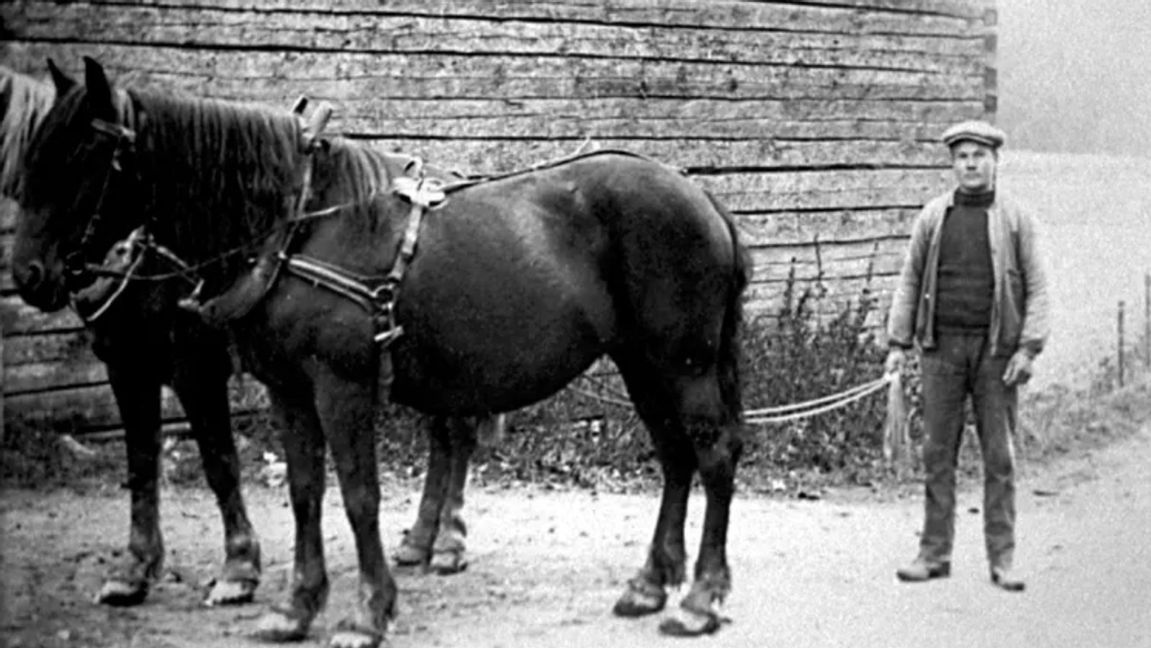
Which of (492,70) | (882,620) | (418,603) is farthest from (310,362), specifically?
(492,70)

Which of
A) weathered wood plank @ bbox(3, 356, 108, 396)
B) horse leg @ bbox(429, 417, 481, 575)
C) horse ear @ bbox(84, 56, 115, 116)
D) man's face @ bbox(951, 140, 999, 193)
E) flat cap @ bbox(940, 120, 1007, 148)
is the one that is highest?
horse ear @ bbox(84, 56, 115, 116)

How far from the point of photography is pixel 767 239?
9.50 metres

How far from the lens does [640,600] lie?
513 cm

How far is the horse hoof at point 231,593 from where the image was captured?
528 centimetres

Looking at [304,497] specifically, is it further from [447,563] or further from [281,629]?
[447,563]

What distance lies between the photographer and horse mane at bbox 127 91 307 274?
4.59 meters

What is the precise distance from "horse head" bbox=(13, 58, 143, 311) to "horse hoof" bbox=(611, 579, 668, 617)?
2.17m

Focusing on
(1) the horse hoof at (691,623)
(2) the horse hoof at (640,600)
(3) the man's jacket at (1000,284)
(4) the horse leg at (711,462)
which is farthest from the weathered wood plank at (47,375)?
(3) the man's jacket at (1000,284)

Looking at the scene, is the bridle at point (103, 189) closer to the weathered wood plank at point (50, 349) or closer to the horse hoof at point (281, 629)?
the horse hoof at point (281, 629)

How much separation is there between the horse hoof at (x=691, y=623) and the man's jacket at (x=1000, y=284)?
121 cm

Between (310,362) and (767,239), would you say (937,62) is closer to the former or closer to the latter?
(767,239)

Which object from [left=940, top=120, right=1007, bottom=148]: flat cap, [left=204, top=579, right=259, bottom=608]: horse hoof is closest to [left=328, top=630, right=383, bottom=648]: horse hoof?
[left=204, top=579, right=259, bottom=608]: horse hoof

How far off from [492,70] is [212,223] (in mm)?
3830

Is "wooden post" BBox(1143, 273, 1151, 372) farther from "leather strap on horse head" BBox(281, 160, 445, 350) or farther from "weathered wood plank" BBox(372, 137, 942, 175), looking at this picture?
"weathered wood plank" BBox(372, 137, 942, 175)
